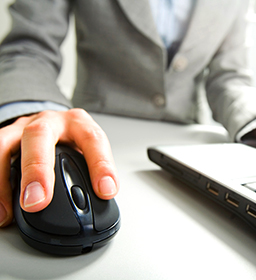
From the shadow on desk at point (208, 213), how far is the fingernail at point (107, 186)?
10 centimetres

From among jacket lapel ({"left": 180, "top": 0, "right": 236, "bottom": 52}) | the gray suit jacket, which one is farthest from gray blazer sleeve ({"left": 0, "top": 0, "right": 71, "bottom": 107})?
jacket lapel ({"left": 180, "top": 0, "right": 236, "bottom": 52})

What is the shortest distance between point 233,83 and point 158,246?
2.02ft

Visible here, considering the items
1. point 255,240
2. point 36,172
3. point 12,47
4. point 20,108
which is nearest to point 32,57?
point 12,47

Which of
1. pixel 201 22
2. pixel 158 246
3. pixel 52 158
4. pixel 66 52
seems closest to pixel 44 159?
pixel 52 158

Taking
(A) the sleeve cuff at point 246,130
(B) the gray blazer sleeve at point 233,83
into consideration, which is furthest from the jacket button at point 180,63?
(A) the sleeve cuff at point 246,130

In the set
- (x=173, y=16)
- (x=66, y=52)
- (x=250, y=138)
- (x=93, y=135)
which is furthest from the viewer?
(x=66, y=52)

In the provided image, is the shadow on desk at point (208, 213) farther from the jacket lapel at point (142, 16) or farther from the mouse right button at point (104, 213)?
A: the jacket lapel at point (142, 16)

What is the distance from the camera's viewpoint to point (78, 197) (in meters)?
0.23

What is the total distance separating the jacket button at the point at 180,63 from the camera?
28.6 inches

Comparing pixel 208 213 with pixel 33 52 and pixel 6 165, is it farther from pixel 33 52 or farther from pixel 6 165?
pixel 33 52

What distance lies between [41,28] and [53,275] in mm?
581

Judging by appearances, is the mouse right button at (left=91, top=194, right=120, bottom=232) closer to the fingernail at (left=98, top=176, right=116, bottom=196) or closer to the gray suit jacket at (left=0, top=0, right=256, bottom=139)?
the fingernail at (left=98, top=176, right=116, bottom=196)

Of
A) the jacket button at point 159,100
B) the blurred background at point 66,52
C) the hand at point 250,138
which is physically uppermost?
the hand at point 250,138

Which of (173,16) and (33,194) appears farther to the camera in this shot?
(173,16)
